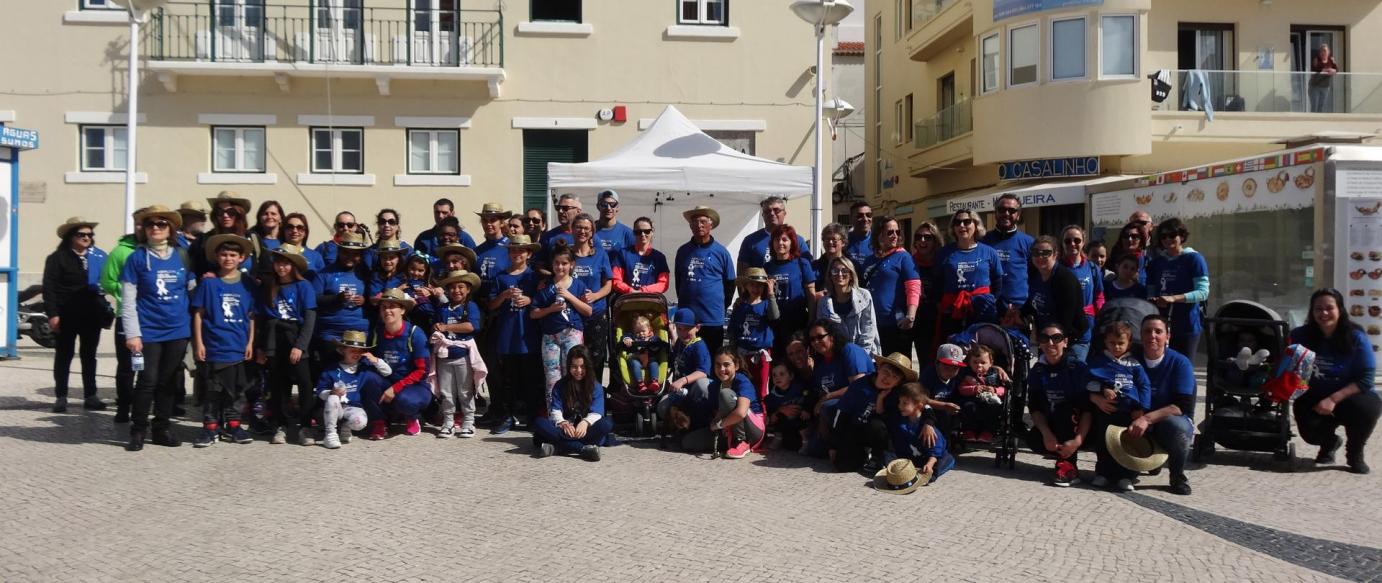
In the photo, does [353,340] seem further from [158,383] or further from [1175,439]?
[1175,439]

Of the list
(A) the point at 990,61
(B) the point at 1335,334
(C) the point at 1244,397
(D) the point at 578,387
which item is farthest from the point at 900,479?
(A) the point at 990,61

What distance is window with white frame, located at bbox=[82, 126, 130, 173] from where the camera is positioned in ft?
61.7

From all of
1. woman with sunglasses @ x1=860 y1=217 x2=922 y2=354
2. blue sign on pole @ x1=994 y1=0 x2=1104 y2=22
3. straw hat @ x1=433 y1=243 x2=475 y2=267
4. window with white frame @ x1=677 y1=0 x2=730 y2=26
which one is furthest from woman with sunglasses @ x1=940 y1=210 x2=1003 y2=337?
blue sign on pole @ x1=994 y1=0 x2=1104 y2=22

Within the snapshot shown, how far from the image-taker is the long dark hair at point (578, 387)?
7773 mm

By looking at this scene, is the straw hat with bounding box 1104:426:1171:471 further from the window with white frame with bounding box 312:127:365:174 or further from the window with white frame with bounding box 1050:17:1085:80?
the window with white frame with bounding box 1050:17:1085:80

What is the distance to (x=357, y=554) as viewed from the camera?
16.7 ft

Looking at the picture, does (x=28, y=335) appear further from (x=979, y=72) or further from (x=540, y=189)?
(x=979, y=72)

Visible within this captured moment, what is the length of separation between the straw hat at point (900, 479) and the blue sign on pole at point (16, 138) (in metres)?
11.2

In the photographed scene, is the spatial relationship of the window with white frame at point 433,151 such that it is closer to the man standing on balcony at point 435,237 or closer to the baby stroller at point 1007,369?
the man standing on balcony at point 435,237

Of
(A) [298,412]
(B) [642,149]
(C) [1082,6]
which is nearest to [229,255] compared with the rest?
(A) [298,412]

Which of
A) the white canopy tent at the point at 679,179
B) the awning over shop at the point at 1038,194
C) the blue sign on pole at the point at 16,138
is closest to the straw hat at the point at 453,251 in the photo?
the white canopy tent at the point at 679,179

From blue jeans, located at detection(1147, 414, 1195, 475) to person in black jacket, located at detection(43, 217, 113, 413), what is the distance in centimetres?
849

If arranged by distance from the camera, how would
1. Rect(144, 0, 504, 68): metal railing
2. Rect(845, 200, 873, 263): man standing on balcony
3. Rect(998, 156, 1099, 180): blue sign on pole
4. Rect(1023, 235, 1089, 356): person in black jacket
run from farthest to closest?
Rect(998, 156, 1099, 180): blue sign on pole, Rect(144, 0, 504, 68): metal railing, Rect(845, 200, 873, 263): man standing on balcony, Rect(1023, 235, 1089, 356): person in black jacket

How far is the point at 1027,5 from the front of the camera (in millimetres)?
23203
